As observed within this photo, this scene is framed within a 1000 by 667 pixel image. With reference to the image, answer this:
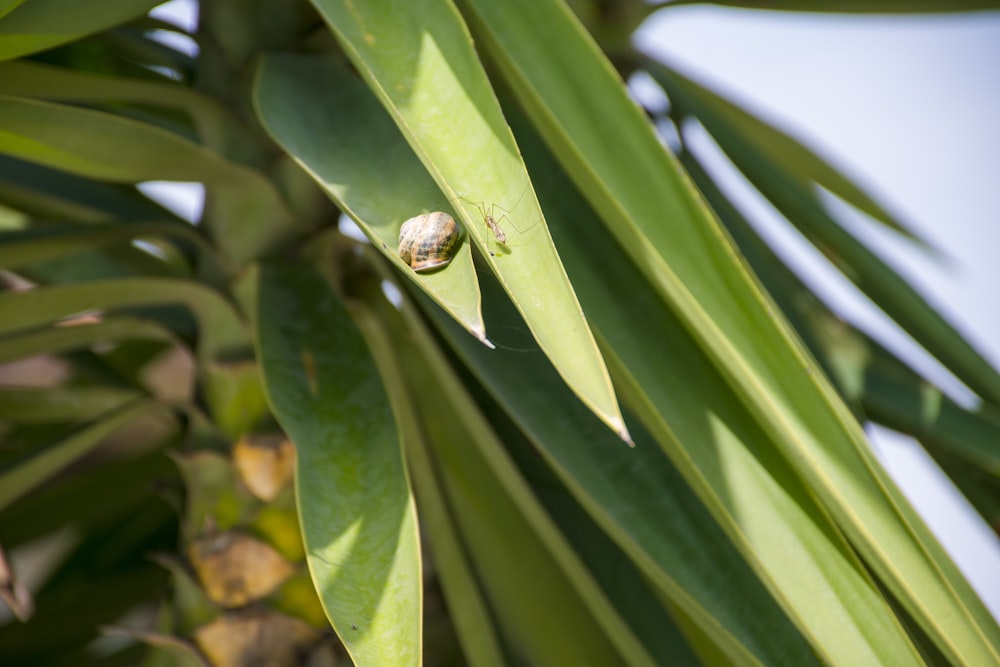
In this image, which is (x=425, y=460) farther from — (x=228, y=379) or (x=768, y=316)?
(x=768, y=316)

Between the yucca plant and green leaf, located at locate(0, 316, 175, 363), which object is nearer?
the yucca plant

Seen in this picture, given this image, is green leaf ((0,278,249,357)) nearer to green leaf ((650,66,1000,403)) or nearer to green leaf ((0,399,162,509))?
green leaf ((0,399,162,509))

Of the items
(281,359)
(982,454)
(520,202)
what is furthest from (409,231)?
(982,454)

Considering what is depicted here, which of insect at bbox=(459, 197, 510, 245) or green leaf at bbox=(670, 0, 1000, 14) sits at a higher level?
insect at bbox=(459, 197, 510, 245)

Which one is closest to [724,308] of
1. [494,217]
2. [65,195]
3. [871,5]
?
[494,217]

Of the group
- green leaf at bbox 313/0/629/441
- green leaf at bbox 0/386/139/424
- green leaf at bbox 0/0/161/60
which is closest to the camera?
green leaf at bbox 313/0/629/441

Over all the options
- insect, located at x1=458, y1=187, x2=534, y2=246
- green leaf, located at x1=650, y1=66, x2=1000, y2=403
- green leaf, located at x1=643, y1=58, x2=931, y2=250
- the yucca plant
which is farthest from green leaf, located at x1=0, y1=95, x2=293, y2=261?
green leaf, located at x1=643, y1=58, x2=931, y2=250

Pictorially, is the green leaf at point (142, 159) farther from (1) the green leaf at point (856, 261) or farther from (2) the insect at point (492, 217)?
(1) the green leaf at point (856, 261)

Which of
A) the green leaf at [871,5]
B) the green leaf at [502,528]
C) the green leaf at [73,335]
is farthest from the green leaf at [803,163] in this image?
the green leaf at [73,335]

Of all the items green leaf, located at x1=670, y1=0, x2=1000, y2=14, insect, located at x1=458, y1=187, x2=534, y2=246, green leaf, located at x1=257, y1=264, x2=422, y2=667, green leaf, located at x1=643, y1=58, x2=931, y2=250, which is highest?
insect, located at x1=458, y1=187, x2=534, y2=246
